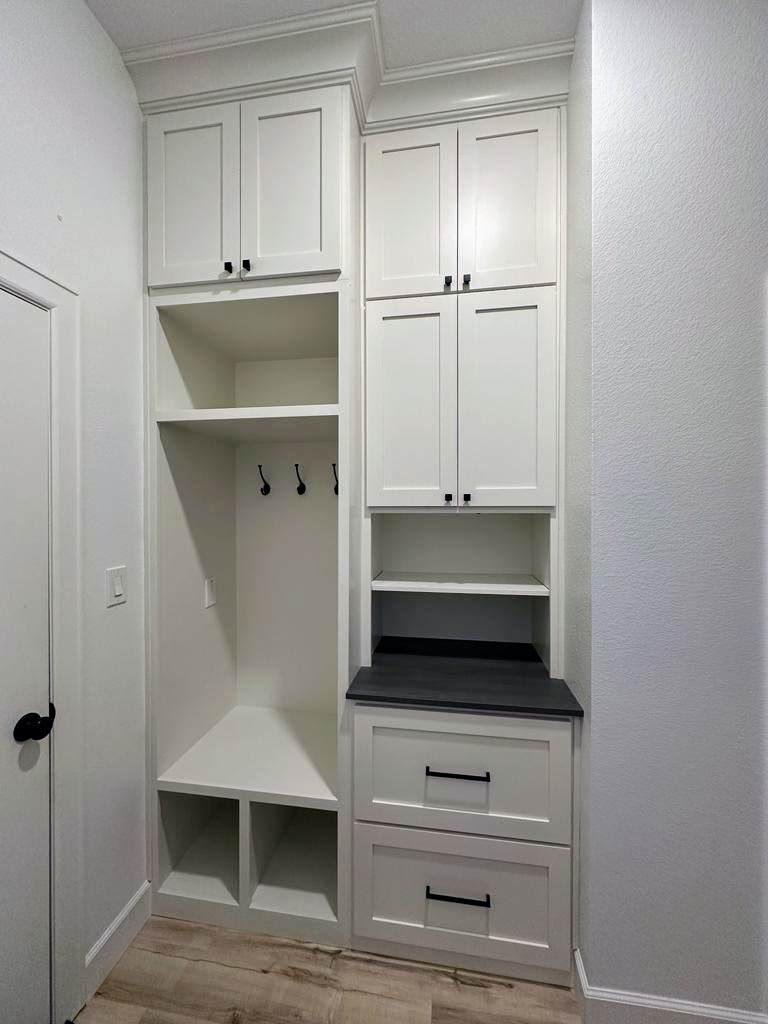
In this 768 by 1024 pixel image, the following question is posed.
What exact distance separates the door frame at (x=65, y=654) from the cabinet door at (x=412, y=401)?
2.95 feet

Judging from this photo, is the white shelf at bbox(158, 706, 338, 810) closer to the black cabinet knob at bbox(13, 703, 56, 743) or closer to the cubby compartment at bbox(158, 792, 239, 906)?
the cubby compartment at bbox(158, 792, 239, 906)

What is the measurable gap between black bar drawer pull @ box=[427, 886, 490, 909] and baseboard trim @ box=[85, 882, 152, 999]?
3.15 ft

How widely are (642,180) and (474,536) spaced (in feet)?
4.17

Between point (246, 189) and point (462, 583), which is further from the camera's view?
point (462, 583)

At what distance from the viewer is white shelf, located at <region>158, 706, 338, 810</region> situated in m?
1.50

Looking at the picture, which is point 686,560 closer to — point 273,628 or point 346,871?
point 346,871

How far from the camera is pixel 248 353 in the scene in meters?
1.99

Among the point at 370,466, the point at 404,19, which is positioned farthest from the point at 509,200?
the point at 370,466

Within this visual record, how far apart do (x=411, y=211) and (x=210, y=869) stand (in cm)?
248

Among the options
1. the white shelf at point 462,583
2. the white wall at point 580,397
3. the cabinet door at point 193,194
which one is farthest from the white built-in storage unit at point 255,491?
the white wall at point 580,397

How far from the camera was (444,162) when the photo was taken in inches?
62.4

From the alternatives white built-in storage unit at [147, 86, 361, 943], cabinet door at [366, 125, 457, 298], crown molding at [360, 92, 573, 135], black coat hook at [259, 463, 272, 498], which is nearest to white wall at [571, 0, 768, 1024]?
crown molding at [360, 92, 573, 135]

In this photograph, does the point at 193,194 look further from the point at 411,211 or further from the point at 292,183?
the point at 411,211

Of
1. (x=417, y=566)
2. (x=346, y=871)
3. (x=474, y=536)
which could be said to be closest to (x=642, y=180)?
(x=474, y=536)
